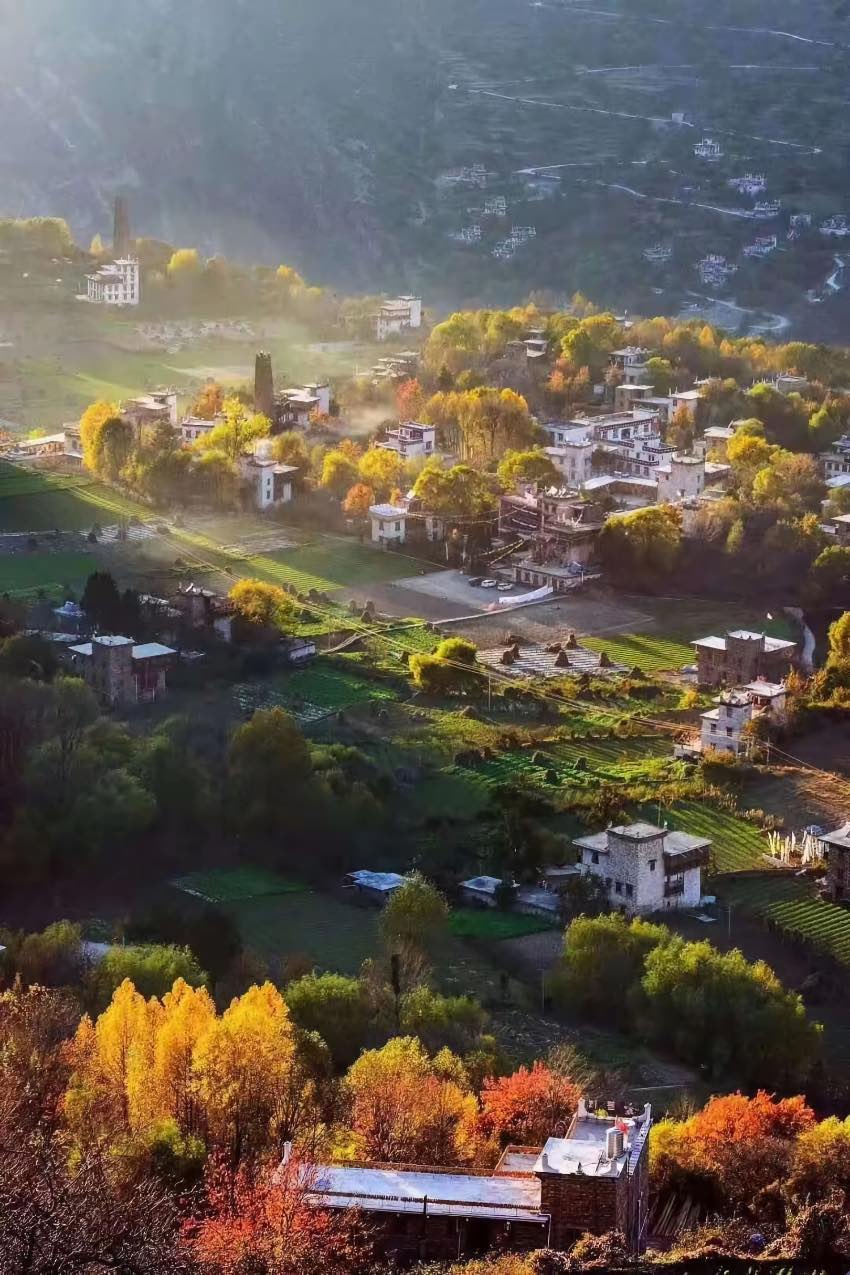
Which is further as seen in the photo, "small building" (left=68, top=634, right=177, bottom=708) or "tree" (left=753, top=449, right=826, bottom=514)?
"tree" (left=753, top=449, right=826, bottom=514)

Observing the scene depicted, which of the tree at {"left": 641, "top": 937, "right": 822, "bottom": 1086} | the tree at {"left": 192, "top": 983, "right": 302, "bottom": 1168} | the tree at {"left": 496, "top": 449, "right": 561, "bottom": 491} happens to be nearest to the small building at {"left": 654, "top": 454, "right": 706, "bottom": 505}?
the tree at {"left": 496, "top": 449, "right": 561, "bottom": 491}

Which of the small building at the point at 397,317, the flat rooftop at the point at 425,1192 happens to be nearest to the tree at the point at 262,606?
the flat rooftop at the point at 425,1192

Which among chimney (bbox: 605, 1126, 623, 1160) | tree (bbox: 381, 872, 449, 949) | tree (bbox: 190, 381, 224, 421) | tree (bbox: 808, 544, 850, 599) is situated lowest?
tree (bbox: 381, 872, 449, 949)

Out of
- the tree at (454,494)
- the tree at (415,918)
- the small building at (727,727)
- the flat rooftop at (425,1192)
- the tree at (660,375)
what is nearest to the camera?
the flat rooftop at (425,1192)

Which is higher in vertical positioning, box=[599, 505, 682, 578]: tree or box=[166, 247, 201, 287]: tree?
box=[166, 247, 201, 287]: tree

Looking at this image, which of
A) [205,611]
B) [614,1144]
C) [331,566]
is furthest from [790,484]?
[614,1144]

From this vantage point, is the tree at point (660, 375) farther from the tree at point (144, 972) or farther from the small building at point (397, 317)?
the tree at point (144, 972)

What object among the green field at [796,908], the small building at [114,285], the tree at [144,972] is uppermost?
the small building at [114,285]

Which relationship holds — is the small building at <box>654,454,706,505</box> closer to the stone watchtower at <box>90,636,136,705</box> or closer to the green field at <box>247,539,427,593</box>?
Result: the green field at <box>247,539,427,593</box>
